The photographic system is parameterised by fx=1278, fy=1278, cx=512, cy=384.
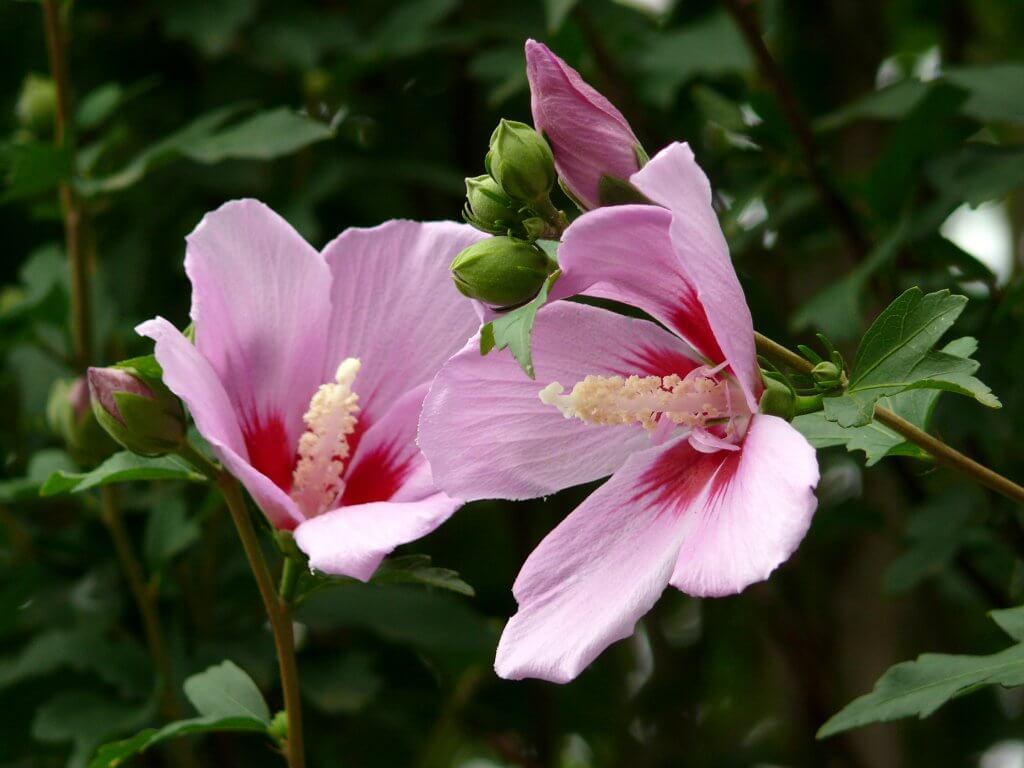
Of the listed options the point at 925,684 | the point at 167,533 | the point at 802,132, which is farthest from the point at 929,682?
the point at 167,533

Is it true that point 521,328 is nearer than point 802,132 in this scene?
Yes

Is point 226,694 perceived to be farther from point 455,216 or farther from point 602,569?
point 455,216

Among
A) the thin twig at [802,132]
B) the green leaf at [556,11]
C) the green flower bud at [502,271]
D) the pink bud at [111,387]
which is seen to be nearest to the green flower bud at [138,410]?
the pink bud at [111,387]

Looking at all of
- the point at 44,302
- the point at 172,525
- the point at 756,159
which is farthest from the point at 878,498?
the point at 44,302

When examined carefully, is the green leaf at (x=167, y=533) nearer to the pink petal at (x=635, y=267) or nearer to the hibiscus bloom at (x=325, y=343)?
the hibiscus bloom at (x=325, y=343)

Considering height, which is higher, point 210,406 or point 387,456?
point 210,406

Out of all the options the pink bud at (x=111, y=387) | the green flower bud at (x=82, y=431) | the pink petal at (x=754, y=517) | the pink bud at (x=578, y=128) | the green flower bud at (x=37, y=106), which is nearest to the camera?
the pink petal at (x=754, y=517)
